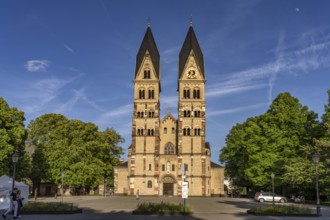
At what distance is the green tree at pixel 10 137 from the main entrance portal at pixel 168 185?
35.4 metres

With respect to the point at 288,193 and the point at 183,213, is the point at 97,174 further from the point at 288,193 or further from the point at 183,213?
the point at 183,213

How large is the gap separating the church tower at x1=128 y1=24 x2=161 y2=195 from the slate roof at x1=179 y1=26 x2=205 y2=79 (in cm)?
497

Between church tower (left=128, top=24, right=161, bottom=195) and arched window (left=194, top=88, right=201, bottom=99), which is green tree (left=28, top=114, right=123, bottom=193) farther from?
arched window (left=194, top=88, right=201, bottom=99)

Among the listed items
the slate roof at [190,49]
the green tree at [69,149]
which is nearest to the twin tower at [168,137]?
the slate roof at [190,49]

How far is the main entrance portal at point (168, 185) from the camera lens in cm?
7650

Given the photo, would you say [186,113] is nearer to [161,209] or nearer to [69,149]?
[69,149]

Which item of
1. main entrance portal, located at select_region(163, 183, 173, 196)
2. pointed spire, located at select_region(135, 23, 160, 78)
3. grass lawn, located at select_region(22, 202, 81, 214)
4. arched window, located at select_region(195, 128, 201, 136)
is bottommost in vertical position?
grass lawn, located at select_region(22, 202, 81, 214)

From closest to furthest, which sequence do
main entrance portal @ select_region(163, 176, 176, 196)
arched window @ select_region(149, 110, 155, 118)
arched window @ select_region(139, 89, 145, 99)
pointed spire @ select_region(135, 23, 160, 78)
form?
main entrance portal @ select_region(163, 176, 176, 196) < arched window @ select_region(149, 110, 155, 118) < arched window @ select_region(139, 89, 145, 99) < pointed spire @ select_region(135, 23, 160, 78)

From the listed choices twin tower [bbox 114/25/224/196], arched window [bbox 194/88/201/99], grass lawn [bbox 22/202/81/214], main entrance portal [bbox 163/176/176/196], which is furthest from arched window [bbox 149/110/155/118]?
grass lawn [bbox 22/202/81/214]

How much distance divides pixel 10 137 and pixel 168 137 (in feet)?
137

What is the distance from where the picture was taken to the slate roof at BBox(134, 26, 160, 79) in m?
81.3

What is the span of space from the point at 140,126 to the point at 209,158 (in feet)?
51.4

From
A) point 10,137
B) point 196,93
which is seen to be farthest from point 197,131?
point 10,137

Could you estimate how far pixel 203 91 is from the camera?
3147 inches
